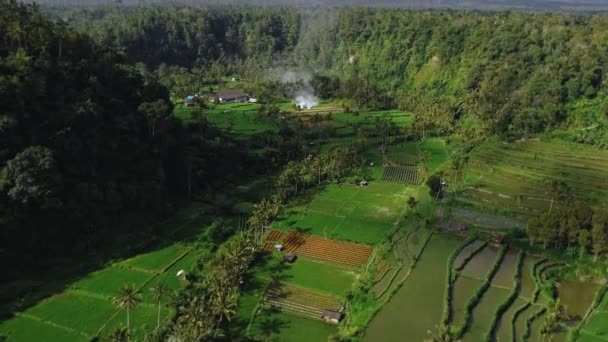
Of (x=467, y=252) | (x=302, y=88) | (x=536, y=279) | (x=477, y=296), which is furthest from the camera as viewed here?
(x=302, y=88)

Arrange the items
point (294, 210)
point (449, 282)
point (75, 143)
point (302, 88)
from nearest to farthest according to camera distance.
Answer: point (449, 282) → point (75, 143) → point (294, 210) → point (302, 88)

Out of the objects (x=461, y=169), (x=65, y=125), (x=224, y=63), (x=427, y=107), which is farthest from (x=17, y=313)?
(x=224, y=63)

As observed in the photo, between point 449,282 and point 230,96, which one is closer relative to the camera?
point 449,282

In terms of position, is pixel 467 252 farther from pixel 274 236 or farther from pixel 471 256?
pixel 274 236

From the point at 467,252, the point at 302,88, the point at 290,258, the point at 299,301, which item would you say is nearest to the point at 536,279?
the point at 467,252

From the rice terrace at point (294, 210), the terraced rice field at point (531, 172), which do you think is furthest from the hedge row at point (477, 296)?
the terraced rice field at point (531, 172)

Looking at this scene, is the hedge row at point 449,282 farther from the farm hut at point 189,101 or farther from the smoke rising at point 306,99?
the farm hut at point 189,101
